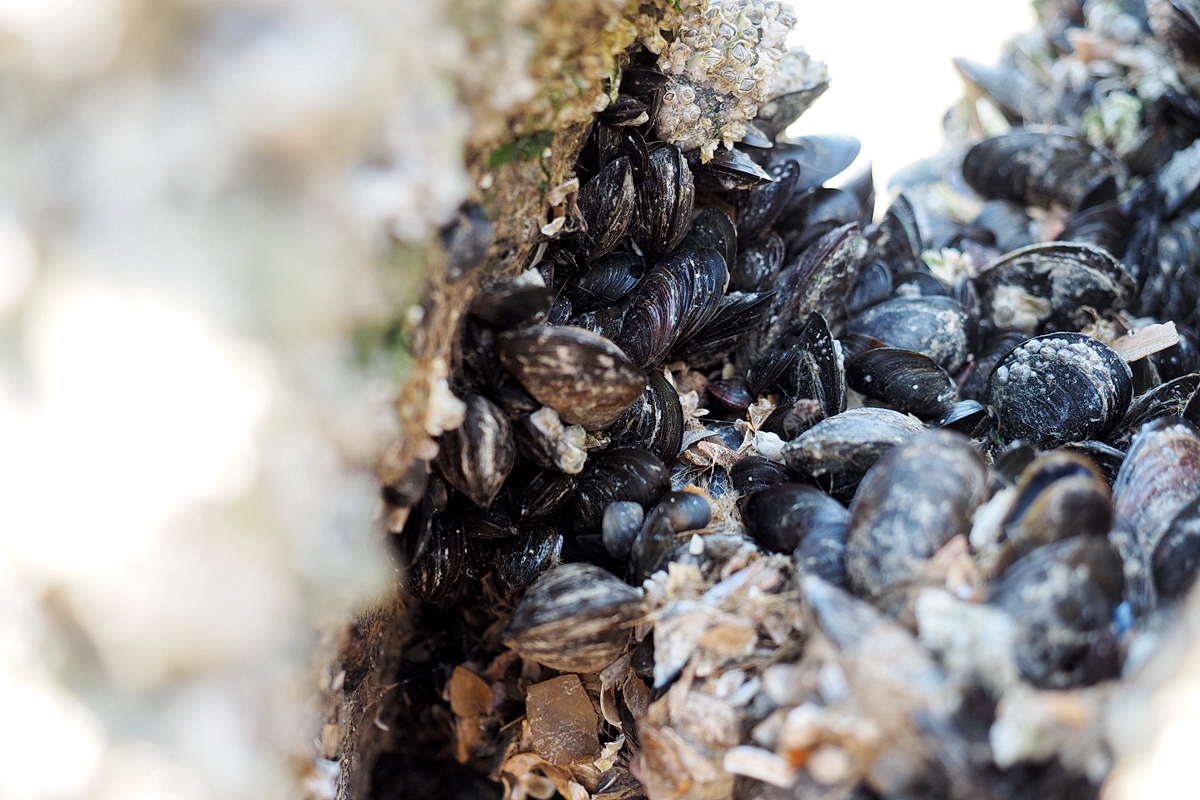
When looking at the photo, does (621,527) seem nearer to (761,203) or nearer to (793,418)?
(793,418)

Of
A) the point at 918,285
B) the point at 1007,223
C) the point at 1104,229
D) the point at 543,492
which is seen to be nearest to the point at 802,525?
the point at 543,492

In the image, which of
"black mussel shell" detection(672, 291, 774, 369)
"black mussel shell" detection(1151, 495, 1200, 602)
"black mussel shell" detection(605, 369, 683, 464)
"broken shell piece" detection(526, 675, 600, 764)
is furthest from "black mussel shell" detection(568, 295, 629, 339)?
"black mussel shell" detection(1151, 495, 1200, 602)

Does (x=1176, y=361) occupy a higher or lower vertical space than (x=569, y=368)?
lower

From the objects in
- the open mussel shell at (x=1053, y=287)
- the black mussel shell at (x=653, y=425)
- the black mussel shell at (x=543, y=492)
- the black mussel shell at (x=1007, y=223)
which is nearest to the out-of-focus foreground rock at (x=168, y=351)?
the black mussel shell at (x=543, y=492)

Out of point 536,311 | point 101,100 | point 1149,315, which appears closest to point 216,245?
point 101,100

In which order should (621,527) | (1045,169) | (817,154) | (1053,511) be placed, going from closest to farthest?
(1053,511) → (621,527) → (817,154) → (1045,169)

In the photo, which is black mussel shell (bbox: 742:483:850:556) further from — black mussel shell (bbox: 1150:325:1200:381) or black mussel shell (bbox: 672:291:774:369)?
black mussel shell (bbox: 1150:325:1200:381)
